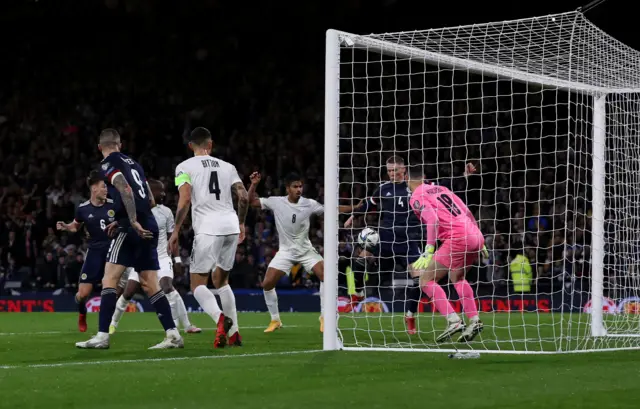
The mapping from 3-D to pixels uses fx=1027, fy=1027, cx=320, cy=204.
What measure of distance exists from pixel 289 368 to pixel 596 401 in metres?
2.62

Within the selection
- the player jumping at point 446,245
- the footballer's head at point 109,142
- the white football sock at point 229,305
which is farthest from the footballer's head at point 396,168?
the footballer's head at point 109,142

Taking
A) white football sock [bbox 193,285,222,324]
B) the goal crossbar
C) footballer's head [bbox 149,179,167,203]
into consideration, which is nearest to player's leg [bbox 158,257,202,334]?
footballer's head [bbox 149,179,167,203]

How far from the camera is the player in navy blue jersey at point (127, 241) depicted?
376 inches

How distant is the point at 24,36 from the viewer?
2869 cm

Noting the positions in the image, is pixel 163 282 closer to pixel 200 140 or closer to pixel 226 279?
pixel 226 279

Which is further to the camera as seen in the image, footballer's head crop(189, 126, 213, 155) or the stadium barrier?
the stadium barrier

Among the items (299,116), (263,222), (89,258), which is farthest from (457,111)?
(89,258)

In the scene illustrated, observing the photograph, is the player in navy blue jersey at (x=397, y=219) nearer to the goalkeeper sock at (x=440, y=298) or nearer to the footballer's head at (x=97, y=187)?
the goalkeeper sock at (x=440, y=298)

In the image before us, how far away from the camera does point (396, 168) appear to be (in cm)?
1226

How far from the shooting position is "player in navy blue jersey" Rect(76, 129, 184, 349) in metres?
9.56

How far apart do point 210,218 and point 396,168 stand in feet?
9.04

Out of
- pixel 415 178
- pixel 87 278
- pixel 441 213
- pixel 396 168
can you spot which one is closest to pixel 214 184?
pixel 415 178

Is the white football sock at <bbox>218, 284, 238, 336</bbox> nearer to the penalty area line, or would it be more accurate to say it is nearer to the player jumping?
the penalty area line

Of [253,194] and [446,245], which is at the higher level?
[253,194]
